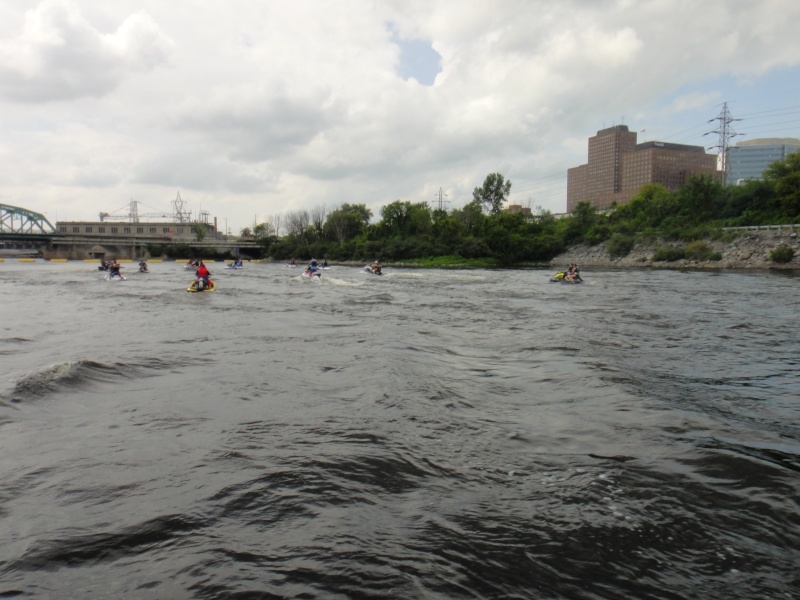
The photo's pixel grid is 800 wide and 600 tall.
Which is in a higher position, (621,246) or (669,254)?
(621,246)

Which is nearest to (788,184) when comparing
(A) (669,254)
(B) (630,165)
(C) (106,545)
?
(A) (669,254)

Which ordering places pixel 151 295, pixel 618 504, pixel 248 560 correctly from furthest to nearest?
pixel 151 295, pixel 618 504, pixel 248 560

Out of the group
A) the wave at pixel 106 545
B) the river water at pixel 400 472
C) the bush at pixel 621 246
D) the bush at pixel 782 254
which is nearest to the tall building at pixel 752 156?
the bush at pixel 621 246

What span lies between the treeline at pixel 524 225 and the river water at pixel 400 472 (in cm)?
7825

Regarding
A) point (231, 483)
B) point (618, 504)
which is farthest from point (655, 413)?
point (231, 483)

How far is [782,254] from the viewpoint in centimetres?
6038

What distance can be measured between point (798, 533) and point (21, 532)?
7209 mm

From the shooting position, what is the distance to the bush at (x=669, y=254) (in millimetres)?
74919

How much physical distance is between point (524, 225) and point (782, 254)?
4736cm

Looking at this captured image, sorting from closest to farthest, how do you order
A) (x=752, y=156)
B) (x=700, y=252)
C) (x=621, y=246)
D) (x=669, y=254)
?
(x=700, y=252) < (x=669, y=254) < (x=621, y=246) < (x=752, y=156)

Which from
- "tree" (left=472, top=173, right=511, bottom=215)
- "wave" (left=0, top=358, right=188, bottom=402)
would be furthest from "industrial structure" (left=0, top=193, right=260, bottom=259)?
"wave" (left=0, top=358, right=188, bottom=402)

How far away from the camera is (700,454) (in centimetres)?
644

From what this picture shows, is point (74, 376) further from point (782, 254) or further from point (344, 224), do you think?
point (344, 224)

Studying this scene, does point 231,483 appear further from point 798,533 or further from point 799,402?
point 799,402
